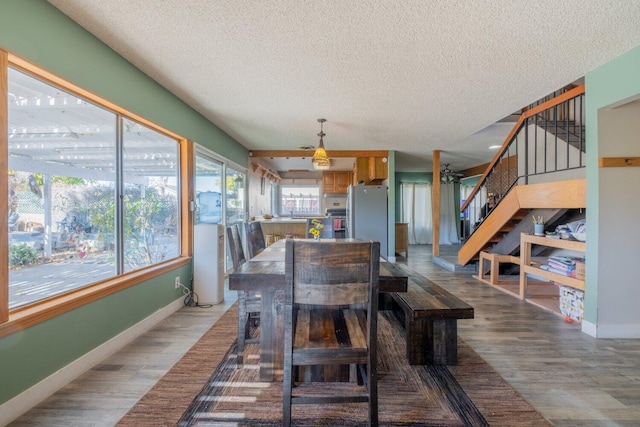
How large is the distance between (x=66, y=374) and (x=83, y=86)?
1944 mm

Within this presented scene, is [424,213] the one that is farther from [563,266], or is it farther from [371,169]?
[563,266]

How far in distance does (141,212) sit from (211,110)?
5.04 feet

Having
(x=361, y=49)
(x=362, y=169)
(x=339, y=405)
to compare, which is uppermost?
(x=361, y=49)

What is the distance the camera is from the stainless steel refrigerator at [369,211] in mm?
5492

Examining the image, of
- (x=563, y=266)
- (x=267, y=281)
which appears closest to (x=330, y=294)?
(x=267, y=281)

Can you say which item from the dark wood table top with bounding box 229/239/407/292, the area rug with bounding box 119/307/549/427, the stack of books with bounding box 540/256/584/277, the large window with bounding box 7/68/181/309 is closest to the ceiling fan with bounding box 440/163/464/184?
the stack of books with bounding box 540/256/584/277

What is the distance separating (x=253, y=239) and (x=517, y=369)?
256cm

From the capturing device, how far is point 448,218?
8781mm

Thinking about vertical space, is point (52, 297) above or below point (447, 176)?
below

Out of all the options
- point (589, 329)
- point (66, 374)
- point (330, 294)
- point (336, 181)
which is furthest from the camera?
point (336, 181)

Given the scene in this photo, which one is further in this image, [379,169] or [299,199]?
[299,199]

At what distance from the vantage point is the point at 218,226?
3.46 metres

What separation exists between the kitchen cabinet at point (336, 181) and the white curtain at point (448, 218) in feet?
10.1

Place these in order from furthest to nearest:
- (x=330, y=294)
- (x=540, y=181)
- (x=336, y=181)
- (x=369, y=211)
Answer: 1. (x=336, y=181)
2. (x=369, y=211)
3. (x=540, y=181)
4. (x=330, y=294)
